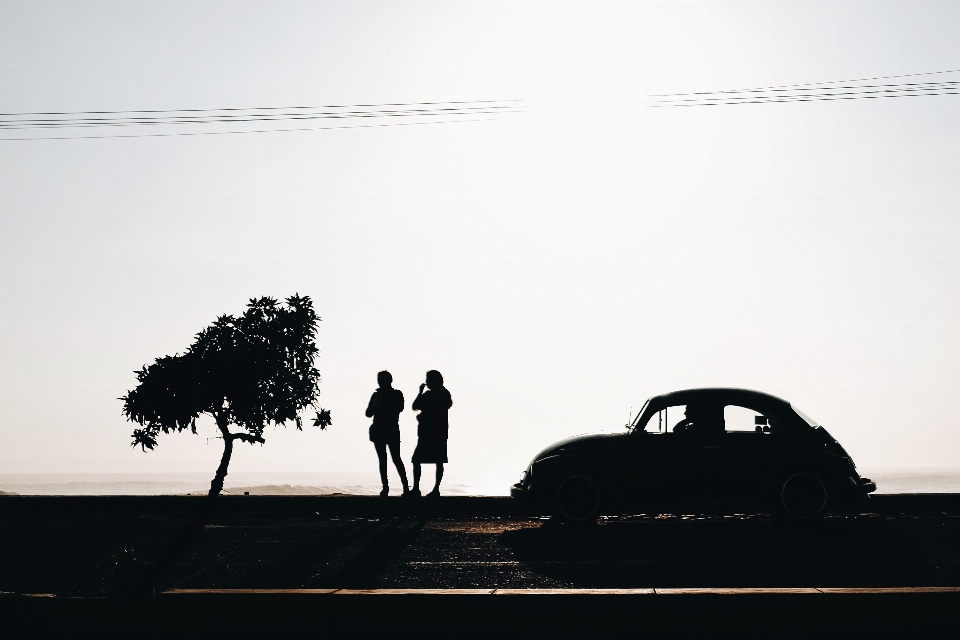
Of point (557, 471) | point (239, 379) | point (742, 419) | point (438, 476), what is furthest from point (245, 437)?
point (742, 419)

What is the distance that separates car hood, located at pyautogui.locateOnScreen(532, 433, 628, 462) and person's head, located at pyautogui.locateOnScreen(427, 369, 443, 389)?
3.31 meters

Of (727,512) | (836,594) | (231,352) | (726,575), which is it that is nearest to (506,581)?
(726,575)

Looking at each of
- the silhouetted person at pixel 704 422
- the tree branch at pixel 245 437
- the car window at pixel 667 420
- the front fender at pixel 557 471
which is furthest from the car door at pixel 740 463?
the tree branch at pixel 245 437

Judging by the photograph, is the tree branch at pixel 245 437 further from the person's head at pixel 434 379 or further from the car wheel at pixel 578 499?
the car wheel at pixel 578 499

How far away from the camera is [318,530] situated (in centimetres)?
1414

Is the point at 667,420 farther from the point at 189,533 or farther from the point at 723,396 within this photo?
the point at 189,533

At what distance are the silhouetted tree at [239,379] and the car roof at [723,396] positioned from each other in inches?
349

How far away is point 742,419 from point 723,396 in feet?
1.24

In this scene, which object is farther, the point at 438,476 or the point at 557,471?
the point at 438,476

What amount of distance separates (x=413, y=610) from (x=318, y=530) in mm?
6562

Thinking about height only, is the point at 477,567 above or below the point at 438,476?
below

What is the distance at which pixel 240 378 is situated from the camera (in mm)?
20016

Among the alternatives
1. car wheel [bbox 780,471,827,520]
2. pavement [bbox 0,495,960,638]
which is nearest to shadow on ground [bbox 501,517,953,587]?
pavement [bbox 0,495,960,638]

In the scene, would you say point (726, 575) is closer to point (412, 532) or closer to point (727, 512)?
point (727, 512)
